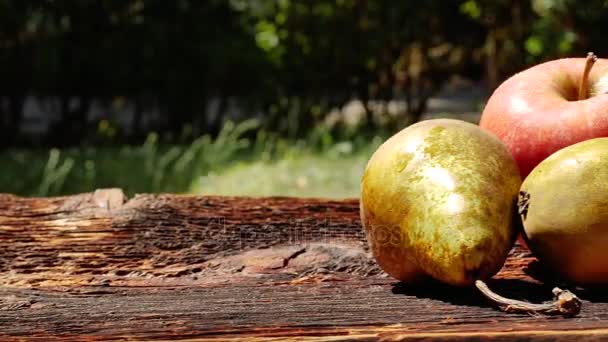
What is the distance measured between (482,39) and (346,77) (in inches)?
184

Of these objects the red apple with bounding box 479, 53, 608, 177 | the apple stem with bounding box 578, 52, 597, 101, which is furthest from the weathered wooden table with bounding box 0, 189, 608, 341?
the apple stem with bounding box 578, 52, 597, 101

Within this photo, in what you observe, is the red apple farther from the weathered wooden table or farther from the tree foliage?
the tree foliage

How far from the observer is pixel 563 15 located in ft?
24.3

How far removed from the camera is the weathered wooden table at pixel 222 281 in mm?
1539

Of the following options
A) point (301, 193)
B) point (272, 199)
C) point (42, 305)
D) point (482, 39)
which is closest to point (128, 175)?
point (301, 193)

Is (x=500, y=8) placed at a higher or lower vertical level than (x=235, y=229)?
higher

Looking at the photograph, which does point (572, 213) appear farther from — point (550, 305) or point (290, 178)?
point (290, 178)

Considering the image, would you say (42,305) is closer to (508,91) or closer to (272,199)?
(272,199)

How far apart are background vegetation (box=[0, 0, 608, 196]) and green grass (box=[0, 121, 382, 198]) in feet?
0.09

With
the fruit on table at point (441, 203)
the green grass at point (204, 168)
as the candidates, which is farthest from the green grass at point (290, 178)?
the fruit on table at point (441, 203)

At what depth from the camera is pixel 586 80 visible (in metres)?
2.29

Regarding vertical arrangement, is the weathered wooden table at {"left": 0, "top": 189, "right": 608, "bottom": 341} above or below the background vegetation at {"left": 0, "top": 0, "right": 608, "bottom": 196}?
below

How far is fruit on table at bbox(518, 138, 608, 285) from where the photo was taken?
1.78 meters

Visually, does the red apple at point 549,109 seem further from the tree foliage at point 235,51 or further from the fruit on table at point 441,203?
the tree foliage at point 235,51
